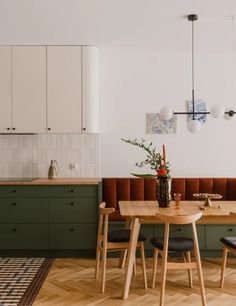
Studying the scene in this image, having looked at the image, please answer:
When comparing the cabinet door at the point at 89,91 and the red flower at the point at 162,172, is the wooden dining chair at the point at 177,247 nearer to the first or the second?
the red flower at the point at 162,172

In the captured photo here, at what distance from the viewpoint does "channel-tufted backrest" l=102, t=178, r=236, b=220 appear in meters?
4.83

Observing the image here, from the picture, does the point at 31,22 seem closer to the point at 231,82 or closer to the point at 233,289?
the point at 231,82

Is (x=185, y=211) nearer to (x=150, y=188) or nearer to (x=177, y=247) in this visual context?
(x=177, y=247)

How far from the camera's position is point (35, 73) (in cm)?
479

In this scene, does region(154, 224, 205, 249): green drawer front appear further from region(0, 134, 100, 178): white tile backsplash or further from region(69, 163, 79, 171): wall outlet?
region(69, 163, 79, 171): wall outlet

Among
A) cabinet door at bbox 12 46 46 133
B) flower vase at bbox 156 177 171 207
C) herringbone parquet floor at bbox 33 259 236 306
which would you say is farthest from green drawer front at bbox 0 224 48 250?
flower vase at bbox 156 177 171 207

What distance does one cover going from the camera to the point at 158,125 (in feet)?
16.8

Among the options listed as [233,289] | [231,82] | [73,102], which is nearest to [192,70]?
[231,82]

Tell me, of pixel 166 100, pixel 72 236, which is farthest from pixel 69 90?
pixel 72 236

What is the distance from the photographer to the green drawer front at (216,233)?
455 cm

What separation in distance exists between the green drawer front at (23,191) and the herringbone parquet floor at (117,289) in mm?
799

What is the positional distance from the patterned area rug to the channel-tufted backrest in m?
1.04

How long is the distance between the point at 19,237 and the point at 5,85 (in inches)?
69.8

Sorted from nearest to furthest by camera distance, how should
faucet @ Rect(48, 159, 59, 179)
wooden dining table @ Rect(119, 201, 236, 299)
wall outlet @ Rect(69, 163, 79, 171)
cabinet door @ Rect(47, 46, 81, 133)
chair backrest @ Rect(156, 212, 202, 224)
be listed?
chair backrest @ Rect(156, 212, 202, 224) < wooden dining table @ Rect(119, 201, 236, 299) < cabinet door @ Rect(47, 46, 81, 133) < faucet @ Rect(48, 159, 59, 179) < wall outlet @ Rect(69, 163, 79, 171)
